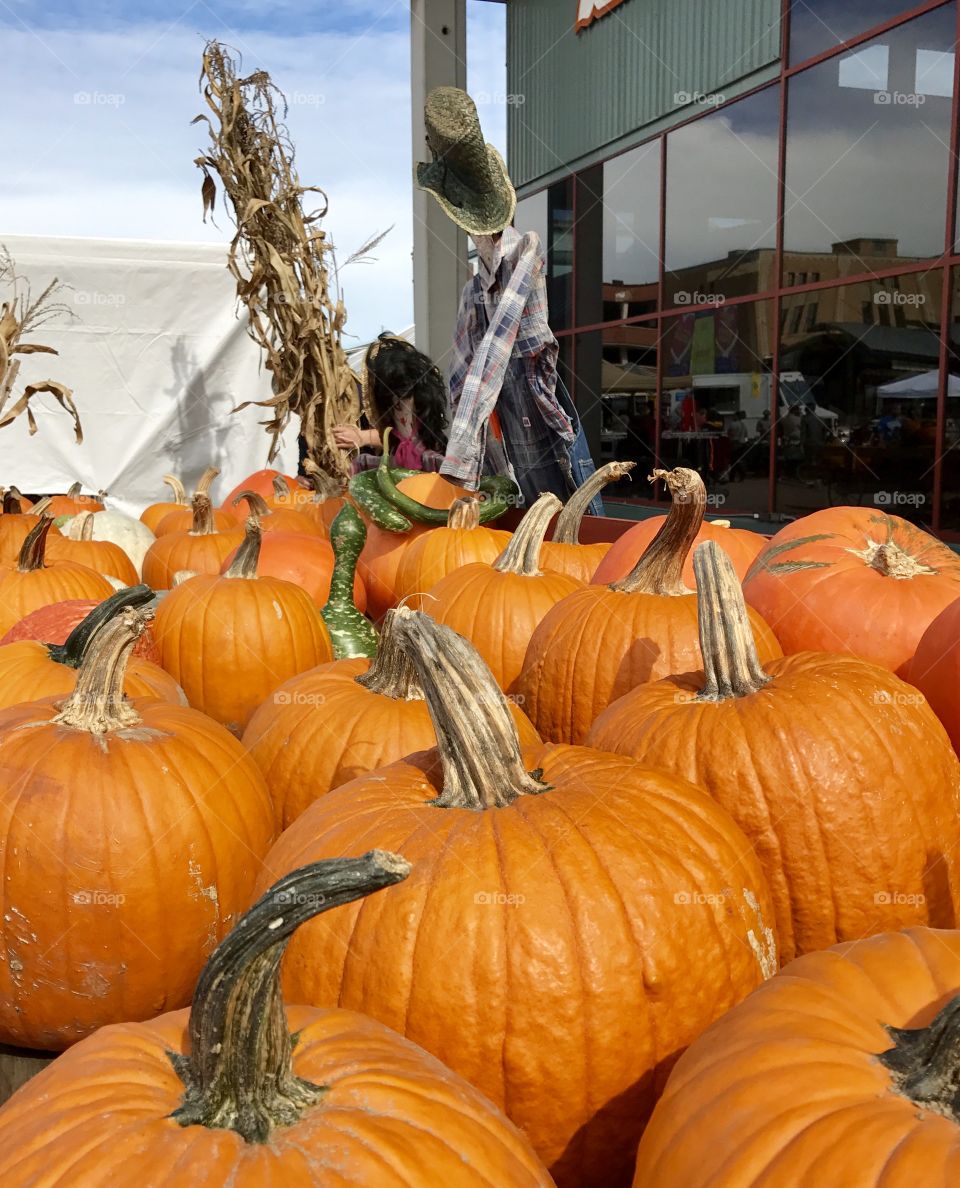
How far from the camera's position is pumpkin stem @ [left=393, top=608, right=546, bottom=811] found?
4.48ft

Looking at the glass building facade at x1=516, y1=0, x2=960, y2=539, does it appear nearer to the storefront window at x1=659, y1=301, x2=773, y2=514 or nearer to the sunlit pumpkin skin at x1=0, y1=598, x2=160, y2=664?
the storefront window at x1=659, y1=301, x2=773, y2=514

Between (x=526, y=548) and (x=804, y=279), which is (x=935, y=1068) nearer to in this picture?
(x=526, y=548)

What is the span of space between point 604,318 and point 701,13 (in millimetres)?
3474

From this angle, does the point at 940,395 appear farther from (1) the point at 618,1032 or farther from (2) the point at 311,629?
(1) the point at 618,1032

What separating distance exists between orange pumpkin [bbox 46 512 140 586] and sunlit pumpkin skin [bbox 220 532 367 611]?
2.63 feet

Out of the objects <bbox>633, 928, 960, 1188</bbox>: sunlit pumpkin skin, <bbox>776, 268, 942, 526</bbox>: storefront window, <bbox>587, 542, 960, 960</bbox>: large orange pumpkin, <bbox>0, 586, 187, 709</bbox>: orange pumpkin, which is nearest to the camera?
<bbox>633, 928, 960, 1188</bbox>: sunlit pumpkin skin

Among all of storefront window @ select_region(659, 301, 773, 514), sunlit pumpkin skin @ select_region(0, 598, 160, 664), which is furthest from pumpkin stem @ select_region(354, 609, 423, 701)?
storefront window @ select_region(659, 301, 773, 514)

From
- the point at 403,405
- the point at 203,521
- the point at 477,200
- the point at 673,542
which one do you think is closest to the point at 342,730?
the point at 673,542

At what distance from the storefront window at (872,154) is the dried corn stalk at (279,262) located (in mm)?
4592

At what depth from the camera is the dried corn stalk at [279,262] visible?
21.6ft

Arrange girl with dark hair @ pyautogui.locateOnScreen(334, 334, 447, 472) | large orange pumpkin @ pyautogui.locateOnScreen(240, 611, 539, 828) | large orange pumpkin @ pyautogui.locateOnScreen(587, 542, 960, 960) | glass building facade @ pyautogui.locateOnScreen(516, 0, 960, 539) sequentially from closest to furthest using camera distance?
large orange pumpkin @ pyautogui.locateOnScreen(587, 542, 960, 960) < large orange pumpkin @ pyautogui.locateOnScreen(240, 611, 539, 828) < girl with dark hair @ pyautogui.locateOnScreen(334, 334, 447, 472) < glass building facade @ pyautogui.locateOnScreen(516, 0, 960, 539)

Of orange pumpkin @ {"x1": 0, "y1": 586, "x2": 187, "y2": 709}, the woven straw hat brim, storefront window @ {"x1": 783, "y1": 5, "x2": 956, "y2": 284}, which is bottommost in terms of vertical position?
orange pumpkin @ {"x1": 0, "y1": 586, "x2": 187, "y2": 709}

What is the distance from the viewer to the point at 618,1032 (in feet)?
4.05

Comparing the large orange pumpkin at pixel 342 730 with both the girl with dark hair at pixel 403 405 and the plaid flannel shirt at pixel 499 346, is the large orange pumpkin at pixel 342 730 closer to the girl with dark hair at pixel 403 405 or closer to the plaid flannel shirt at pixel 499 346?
the plaid flannel shirt at pixel 499 346
